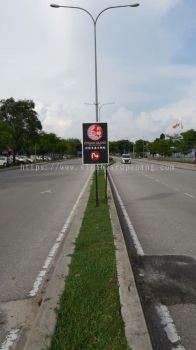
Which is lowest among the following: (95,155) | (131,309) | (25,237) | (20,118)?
(25,237)

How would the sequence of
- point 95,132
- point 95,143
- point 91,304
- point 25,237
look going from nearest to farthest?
point 91,304 → point 25,237 → point 95,132 → point 95,143

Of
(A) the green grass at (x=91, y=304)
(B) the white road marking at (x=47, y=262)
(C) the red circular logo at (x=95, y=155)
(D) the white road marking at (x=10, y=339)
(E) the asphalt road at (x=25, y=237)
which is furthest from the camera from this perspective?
(C) the red circular logo at (x=95, y=155)

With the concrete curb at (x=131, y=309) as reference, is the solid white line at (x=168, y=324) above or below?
below

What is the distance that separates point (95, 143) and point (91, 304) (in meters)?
10.2

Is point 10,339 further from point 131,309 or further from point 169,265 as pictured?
point 169,265

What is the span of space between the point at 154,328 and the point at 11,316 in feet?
5.46

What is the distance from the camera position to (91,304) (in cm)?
512

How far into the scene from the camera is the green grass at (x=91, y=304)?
4164 mm

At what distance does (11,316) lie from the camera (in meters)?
5.17

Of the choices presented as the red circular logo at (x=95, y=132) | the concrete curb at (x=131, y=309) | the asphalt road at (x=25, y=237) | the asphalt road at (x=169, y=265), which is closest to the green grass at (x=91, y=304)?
the concrete curb at (x=131, y=309)

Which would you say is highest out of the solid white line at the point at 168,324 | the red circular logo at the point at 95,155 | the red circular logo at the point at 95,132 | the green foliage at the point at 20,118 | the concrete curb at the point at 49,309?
the green foliage at the point at 20,118

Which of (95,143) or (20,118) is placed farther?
(20,118)

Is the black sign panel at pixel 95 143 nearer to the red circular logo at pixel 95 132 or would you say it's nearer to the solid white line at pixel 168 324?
the red circular logo at pixel 95 132

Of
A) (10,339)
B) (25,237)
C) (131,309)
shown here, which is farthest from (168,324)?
(25,237)
